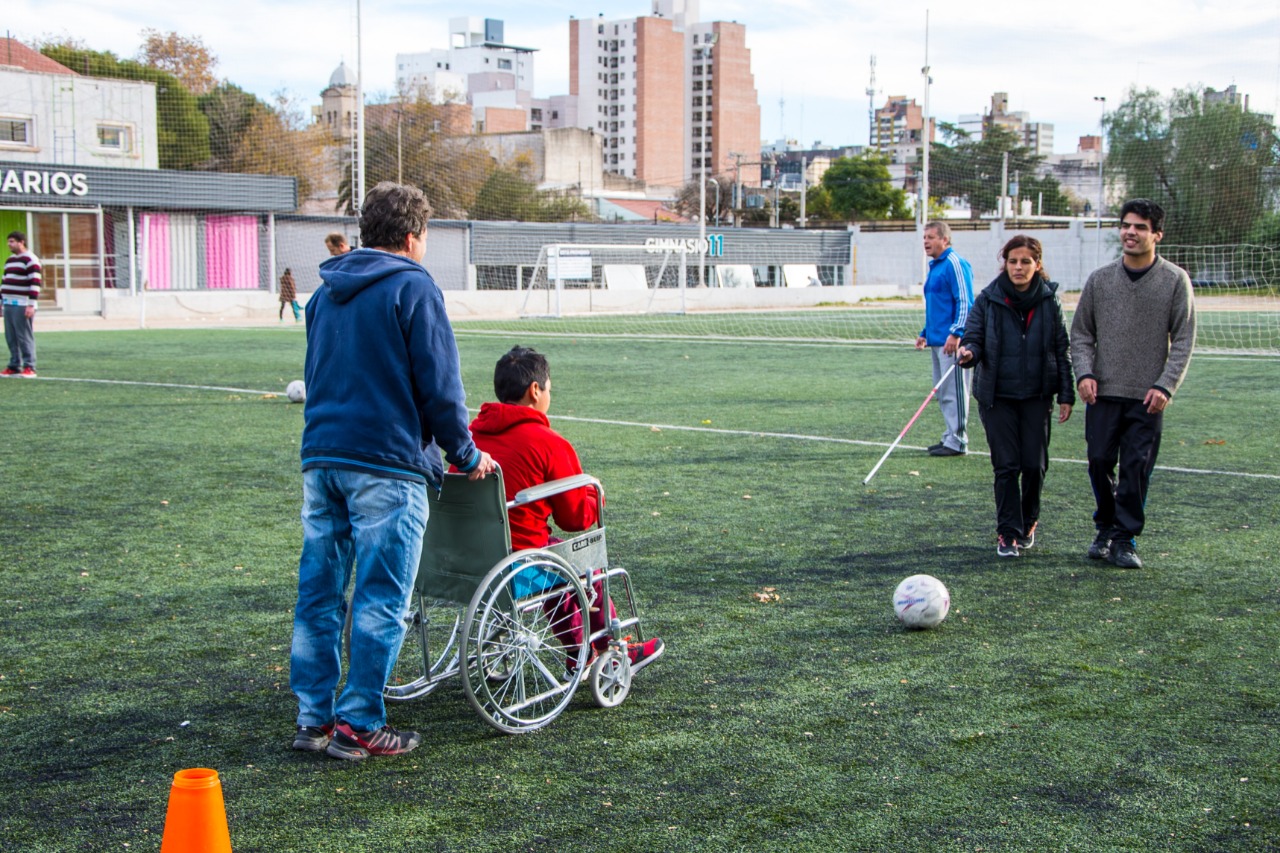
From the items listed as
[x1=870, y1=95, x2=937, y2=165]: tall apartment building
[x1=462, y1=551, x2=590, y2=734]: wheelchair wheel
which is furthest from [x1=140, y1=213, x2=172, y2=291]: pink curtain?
[x1=870, y1=95, x2=937, y2=165]: tall apartment building

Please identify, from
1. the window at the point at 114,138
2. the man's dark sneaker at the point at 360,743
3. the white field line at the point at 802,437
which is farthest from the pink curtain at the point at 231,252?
the man's dark sneaker at the point at 360,743

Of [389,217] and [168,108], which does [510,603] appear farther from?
[168,108]

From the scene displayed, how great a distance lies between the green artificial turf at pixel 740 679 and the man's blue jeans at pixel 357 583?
0.74 feet

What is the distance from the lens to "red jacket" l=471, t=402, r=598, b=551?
14.2 ft

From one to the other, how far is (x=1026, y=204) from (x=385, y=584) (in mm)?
79885

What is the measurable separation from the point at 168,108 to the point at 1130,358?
5640cm

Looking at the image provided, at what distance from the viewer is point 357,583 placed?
3922mm

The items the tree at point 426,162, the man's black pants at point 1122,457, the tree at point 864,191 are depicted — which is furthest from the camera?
the tree at point 864,191

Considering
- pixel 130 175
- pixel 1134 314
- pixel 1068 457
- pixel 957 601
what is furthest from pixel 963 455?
pixel 130 175

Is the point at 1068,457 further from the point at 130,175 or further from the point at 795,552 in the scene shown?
the point at 130,175

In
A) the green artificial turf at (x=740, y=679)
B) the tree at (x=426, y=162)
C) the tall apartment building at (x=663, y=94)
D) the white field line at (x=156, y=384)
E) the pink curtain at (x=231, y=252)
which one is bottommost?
the green artificial turf at (x=740, y=679)

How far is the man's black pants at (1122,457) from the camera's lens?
21.7ft

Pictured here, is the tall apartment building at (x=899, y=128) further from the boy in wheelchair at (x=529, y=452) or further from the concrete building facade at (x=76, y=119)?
the boy in wheelchair at (x=529, y=452)

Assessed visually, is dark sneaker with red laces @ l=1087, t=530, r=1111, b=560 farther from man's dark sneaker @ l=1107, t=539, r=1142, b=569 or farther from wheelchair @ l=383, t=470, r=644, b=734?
wheelchair @ l=383, t=470, r=644, b=734
